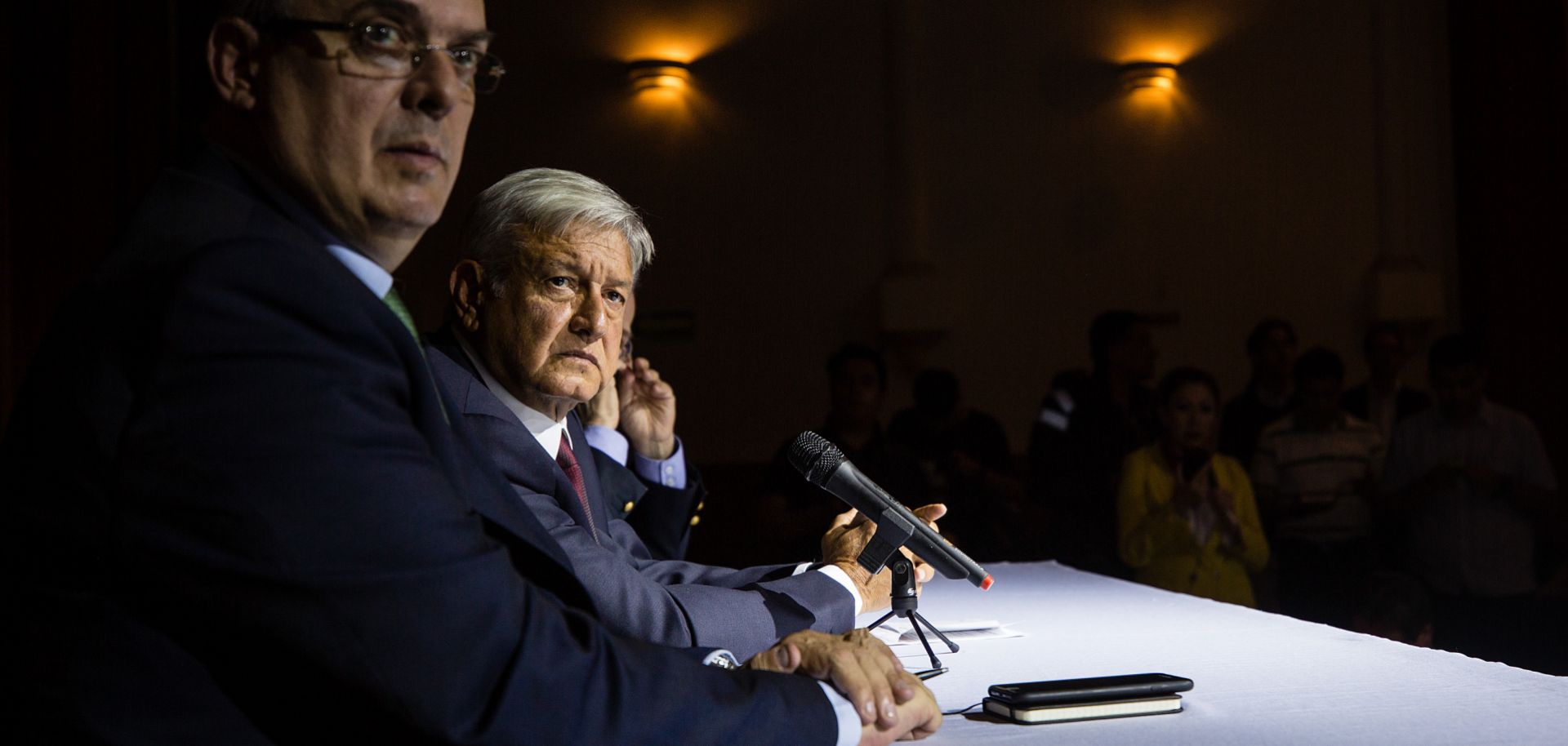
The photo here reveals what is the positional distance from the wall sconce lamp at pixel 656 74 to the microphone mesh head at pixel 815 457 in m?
5.47

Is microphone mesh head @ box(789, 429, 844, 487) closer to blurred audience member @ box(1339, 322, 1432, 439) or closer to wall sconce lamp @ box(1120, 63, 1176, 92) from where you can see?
blurred audience member @ box(1339, 322, 1432, 439)

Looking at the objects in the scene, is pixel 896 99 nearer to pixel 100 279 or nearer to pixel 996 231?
pixel 996 231

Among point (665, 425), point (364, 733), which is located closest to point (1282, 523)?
point (665, 425)

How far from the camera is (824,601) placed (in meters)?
2.11

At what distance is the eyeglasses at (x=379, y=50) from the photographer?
1184 millimetres

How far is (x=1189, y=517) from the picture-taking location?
389 centimetres

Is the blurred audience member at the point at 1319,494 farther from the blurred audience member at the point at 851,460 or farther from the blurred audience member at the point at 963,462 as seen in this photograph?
the blurred audience member at the point at 851,460

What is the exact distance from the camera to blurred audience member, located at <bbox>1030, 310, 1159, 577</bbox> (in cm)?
459

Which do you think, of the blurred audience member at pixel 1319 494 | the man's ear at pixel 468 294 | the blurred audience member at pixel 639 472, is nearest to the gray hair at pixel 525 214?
the man's ear at pixel 468 294

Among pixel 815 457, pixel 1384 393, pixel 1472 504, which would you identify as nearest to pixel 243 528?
pixel 815 457

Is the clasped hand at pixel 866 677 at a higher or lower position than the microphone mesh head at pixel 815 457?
lower

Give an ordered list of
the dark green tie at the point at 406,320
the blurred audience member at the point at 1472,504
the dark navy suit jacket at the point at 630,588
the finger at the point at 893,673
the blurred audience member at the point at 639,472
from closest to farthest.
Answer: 1. the dark green tie at the point at 406,320
2. the finger at the point at 893,673
3. the dark navy suit jacket at the point at 630,588
4. the blurred audience member at the point at 639,472
5. the blurred audience member at the point at 1472,504

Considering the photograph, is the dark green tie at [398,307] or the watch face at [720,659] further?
the watch face at [720,659]

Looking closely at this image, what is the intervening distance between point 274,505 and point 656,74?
650 cm
